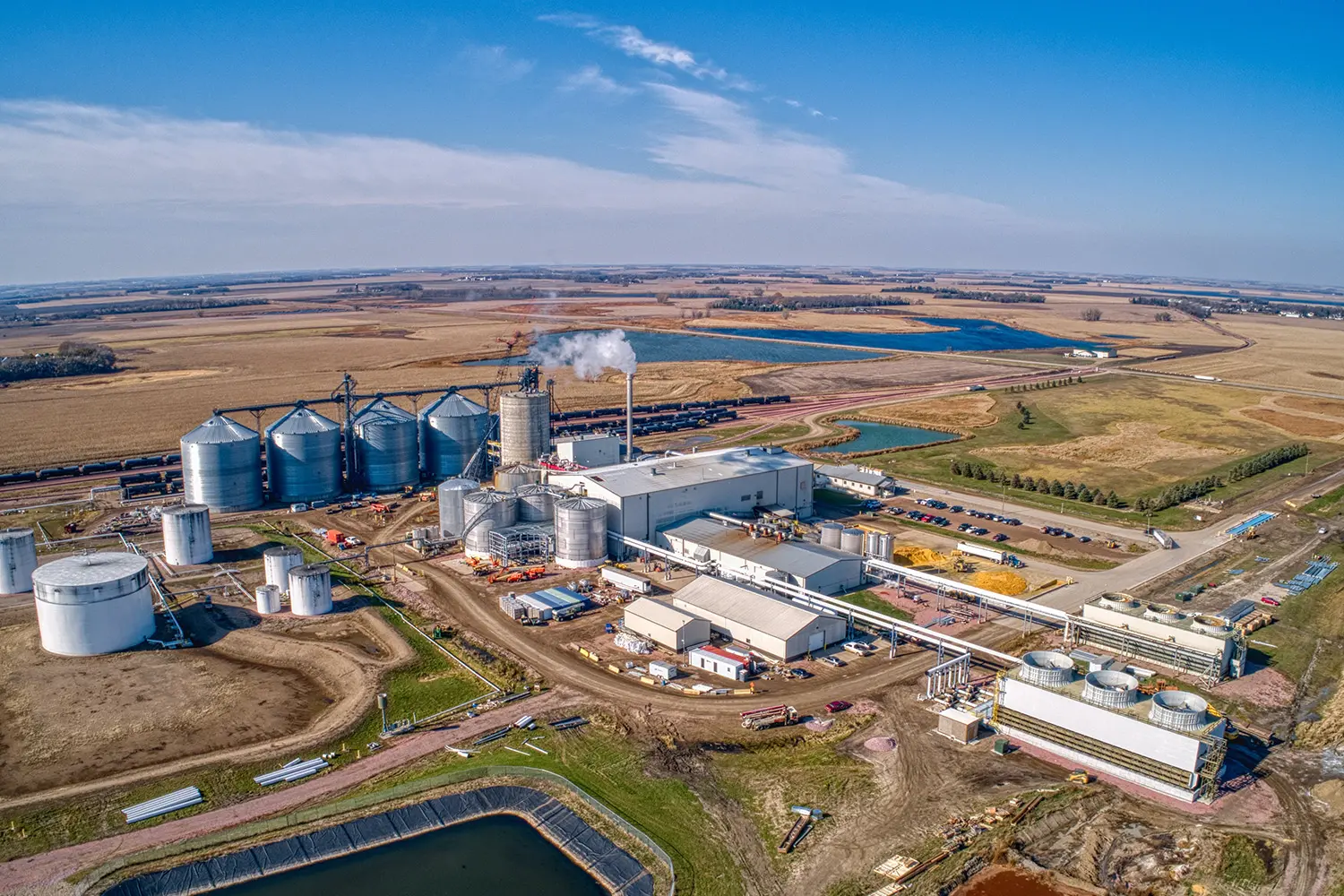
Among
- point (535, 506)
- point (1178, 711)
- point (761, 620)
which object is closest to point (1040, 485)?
point (761, 620)

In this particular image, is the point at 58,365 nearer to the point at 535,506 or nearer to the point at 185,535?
the point at 185,535

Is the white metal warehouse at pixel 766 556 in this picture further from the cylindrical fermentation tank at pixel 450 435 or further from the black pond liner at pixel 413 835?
the cylindrical fermentation tank at pixel 450 435

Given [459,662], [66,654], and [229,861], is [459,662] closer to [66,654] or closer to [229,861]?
[229,861]

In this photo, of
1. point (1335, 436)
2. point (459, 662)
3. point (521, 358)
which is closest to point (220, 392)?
point (521, 358)

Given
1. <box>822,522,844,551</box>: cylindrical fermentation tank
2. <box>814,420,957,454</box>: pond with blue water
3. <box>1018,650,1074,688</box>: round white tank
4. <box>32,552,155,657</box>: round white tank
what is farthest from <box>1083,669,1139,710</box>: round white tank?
<box>814,420,957,454</box>: pond with blue water

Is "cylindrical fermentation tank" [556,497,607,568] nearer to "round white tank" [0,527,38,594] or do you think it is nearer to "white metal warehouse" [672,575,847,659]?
"white metal warehouse" [672,575,847,659]

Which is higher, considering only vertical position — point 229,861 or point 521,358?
point 521,358

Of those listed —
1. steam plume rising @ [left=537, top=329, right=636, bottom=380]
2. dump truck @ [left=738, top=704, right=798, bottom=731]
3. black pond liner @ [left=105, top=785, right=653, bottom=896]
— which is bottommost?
black pond liner @ [left=105, top=785, right=653, bottom=896]

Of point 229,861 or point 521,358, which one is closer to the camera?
point 229,861
